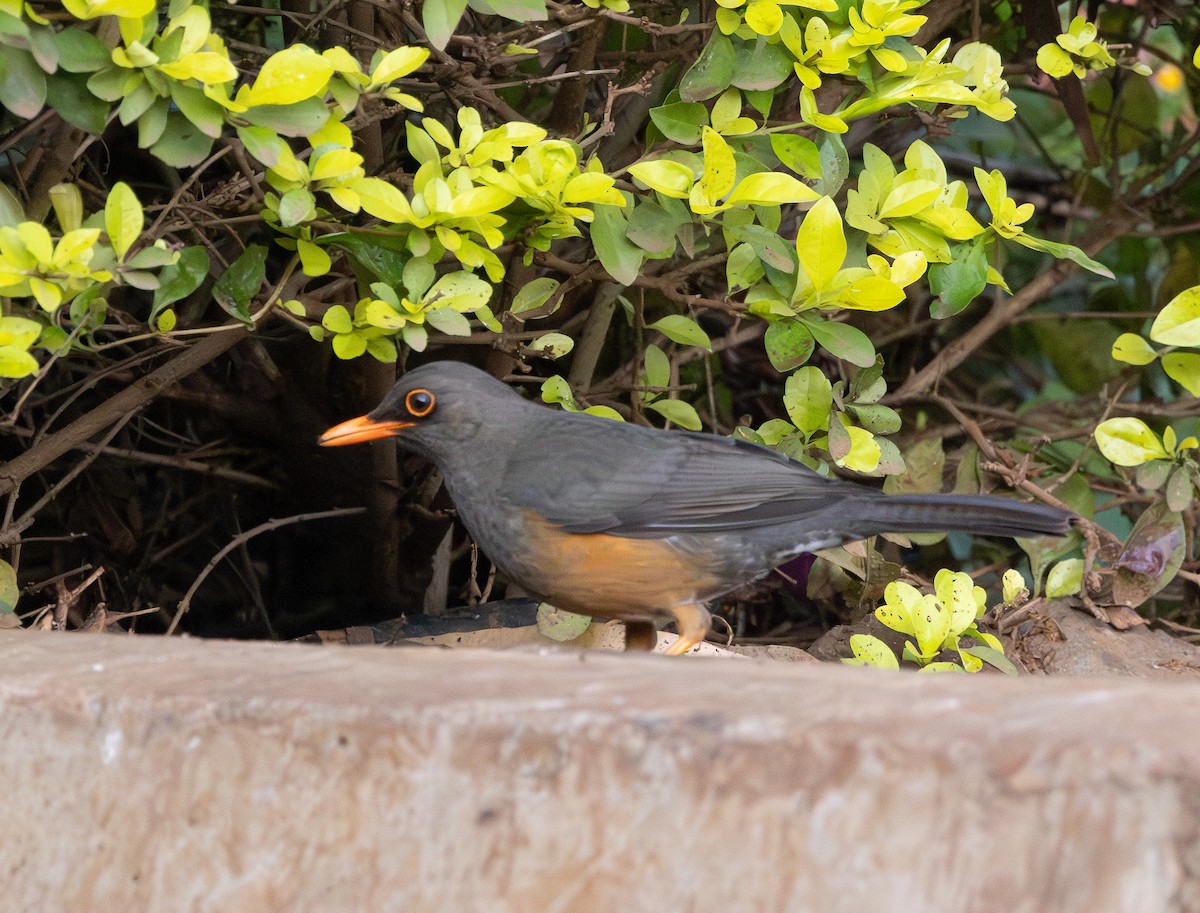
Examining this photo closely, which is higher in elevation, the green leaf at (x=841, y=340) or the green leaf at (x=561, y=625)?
the green leaf at (x=841, y=340)

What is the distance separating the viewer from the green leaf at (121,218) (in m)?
2.65

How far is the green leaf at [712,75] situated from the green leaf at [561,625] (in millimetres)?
1551

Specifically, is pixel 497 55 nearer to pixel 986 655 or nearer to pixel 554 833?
pixel 986 655

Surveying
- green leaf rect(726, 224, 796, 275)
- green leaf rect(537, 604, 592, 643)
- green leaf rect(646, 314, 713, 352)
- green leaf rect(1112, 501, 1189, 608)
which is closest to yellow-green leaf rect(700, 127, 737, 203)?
green leaf rect(726, 224, 796, 275)

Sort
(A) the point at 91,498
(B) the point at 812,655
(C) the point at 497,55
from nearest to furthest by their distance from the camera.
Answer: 1. (C) the point at 497,55
2. (B) the point at 812,655
3. (A) the point at 91,498

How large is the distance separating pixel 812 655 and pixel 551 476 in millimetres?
1088

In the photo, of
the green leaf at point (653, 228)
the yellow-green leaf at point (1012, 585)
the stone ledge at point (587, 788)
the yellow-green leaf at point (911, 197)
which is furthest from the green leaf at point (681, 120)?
the stone ledge at point (587, 788)

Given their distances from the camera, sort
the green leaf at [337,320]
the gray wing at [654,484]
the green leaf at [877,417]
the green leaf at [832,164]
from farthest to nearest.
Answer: the green leaf at [877,417] → the green leaf at [832,164] → the gray wing at [654,484] → the green leaf at [337,320]

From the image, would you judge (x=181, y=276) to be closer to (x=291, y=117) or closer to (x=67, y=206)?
(x=67, y=206)

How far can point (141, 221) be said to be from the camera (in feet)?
8.88

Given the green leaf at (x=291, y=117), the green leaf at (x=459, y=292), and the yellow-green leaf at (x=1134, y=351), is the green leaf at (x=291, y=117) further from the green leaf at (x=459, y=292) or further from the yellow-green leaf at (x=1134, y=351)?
the yellow-green leaf at (x=1134, y=351)

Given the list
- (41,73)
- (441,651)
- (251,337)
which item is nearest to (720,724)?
(441,651)

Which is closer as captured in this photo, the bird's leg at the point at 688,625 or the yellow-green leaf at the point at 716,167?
the yellow-green leaf at the point at 716,167

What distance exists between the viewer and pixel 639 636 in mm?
3648
